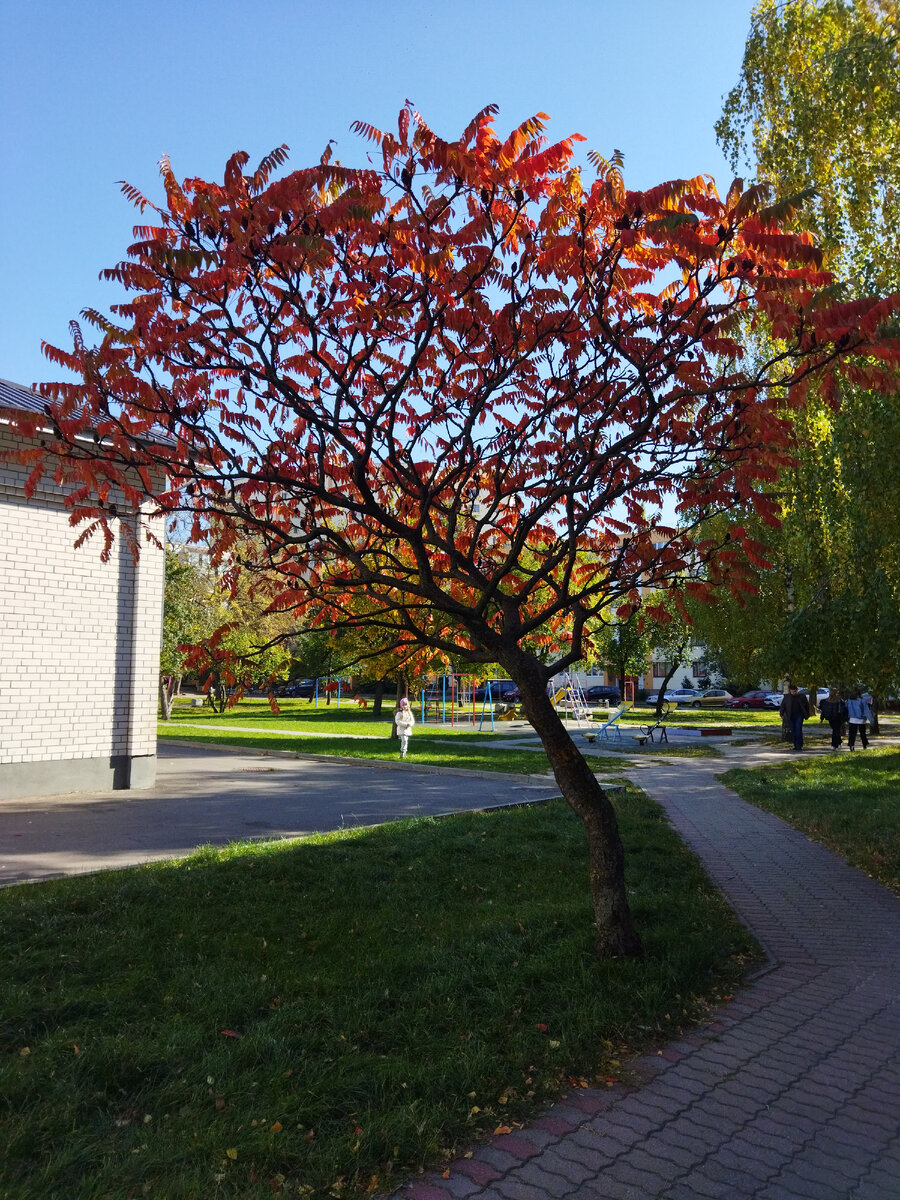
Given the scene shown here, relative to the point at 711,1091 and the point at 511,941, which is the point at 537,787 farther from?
the point at 711,1091

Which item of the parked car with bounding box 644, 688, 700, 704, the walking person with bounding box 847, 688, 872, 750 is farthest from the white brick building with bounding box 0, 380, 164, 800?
the parked car with bounding box 644, 688, 700, 704

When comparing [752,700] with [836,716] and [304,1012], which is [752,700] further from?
[304,1012]

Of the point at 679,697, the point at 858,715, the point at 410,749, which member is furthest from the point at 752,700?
the point at 410,749

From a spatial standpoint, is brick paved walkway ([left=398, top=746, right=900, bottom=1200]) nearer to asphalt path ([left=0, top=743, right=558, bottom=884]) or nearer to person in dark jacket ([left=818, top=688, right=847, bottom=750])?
asphalt path ([left=0, top=743, right=558, bottom=884])

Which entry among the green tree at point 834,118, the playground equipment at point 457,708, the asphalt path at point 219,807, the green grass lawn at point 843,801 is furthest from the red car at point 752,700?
the green tree at point 834,118

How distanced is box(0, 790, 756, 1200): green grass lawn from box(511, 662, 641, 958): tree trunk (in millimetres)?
243

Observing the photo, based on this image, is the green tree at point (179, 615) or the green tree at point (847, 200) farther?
the green tree at point (179, 615)

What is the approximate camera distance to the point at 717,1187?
10.1 feet

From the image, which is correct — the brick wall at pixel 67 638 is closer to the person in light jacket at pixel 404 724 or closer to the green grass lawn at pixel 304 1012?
the green grass lawn at pixel 304 1012

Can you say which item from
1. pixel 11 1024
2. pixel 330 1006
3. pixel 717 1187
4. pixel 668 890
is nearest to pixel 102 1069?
pixel 11 1024

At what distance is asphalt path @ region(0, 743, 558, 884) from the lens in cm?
812

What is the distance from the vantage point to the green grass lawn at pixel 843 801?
9.00m

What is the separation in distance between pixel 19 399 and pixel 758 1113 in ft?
42.2

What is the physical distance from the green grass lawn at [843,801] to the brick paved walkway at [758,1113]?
9.92 ft
